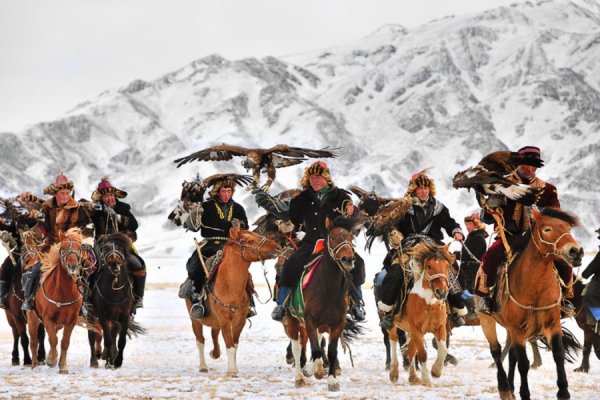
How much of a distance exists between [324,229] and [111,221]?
5.76m

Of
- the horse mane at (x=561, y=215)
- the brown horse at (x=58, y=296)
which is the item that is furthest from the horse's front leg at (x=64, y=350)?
the horse mane at (x=561, y=215)

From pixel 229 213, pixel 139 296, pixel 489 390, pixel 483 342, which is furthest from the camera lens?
pixel 483 342

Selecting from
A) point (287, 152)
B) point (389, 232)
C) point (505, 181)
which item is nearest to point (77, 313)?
point (287, 152)

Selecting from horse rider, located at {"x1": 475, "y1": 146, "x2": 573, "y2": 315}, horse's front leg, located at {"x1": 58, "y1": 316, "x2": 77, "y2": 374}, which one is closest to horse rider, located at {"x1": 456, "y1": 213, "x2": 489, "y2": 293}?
horse rider, located at {"x1": 475, "y1": 146, "x2": 573, "y2": 315}

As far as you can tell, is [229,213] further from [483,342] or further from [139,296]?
[483,342]

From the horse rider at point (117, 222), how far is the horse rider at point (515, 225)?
273 inches

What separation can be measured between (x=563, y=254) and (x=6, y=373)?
9.26 meters

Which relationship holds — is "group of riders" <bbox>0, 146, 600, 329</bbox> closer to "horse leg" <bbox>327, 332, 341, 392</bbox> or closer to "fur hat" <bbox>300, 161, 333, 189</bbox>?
"fur hat" <bbox>300, 161, 333, 189</bbox>

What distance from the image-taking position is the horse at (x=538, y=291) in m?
9.30

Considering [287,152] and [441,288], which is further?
[287,152]

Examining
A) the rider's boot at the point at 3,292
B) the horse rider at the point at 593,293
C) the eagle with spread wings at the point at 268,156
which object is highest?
the eagle with spread wings at the point at 268,156

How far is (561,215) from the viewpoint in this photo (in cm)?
936

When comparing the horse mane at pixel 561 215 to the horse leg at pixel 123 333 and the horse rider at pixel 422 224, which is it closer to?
the horse rider at pixel 422 224

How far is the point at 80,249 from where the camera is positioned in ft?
44.1
